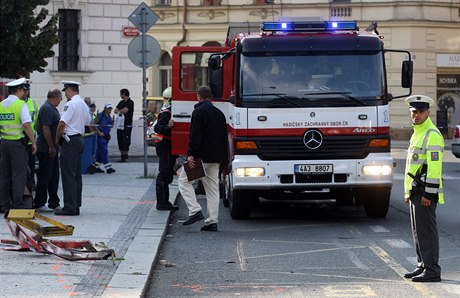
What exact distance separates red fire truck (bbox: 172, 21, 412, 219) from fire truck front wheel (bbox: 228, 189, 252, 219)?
3cm

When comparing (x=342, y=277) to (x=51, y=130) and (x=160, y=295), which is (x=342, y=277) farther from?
(x=51, y=130)

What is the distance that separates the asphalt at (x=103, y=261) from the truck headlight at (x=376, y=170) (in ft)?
9.18

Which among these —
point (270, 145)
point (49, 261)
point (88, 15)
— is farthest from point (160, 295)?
point (88, 15)

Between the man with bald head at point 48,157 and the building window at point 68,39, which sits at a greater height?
the building window at point 68,39

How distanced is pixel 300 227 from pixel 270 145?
1194mm

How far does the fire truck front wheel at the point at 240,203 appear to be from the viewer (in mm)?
15070

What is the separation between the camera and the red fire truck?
47.7 feet

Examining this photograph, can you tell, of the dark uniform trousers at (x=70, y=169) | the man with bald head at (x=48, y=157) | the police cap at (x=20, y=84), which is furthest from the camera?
the man with bald head at (x=48, y=157)

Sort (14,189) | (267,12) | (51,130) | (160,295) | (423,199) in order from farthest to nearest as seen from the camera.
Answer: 1. (267,12)
2. (51,130)
3. (14,189)
4. (423,199)
5. (160,295)

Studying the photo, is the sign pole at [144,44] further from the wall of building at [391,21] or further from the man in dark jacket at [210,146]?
the wall of building at [391,21]

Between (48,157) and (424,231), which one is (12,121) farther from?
(424,231)

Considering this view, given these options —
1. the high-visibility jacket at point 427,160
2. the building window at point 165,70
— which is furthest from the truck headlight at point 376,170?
the building window at point 165,70

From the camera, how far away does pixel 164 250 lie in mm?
12328

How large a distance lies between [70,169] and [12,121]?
1.09 metres
